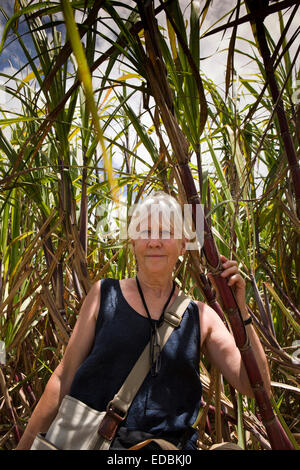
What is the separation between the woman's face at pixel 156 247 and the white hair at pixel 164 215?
0.01 meters

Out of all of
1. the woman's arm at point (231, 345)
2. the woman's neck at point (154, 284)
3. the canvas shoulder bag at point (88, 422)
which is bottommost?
the canvas shoulder bag at point (88, 422)

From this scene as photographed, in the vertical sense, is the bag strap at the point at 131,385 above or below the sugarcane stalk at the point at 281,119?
below

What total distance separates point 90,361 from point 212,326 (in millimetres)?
352

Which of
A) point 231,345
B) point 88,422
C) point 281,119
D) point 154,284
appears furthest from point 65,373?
point 281,119

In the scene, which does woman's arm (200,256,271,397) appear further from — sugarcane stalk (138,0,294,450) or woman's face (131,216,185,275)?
woman's face (131,216,185,275)

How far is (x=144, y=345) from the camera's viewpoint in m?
0.98

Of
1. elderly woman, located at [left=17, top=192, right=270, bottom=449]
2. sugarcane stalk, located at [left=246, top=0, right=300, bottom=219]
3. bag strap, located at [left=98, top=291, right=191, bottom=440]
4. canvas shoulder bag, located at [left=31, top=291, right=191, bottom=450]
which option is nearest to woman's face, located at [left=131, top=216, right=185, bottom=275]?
elderly woman, located at [left=17, top=192, right=270, bottom=449]

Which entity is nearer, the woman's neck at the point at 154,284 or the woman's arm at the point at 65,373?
the woman's arm at the point at 65,373

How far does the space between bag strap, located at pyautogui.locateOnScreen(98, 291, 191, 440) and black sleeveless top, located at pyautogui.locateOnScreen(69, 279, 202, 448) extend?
25 mm

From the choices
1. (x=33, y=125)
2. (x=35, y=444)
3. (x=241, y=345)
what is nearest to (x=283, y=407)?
(x=241, y=345)

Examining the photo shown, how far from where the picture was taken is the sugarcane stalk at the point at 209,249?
0.88 metres

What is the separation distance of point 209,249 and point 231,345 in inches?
13.0

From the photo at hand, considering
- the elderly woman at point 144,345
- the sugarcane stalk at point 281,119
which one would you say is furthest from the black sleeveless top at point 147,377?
the sugarcane stalk at point 281,119

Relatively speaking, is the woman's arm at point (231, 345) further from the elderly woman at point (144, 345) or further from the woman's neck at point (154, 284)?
the woman's neck at point (154, 284)
